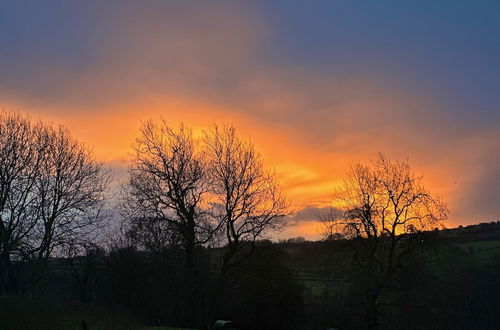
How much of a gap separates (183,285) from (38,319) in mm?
18003

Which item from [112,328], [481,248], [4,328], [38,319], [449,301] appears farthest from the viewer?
[481,248]

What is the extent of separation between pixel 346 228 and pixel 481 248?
4834 centimetres

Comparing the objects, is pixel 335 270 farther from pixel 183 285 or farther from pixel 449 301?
pixel 449 301

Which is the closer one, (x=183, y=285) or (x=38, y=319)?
(x=38, y=319)

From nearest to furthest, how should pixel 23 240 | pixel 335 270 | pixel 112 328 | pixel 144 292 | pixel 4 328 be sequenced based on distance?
pixel 4 328 → pixel 112 328 → pixel 23 240 → pixel 335 270 → pixel 144 292

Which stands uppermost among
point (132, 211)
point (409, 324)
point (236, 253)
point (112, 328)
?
point (132, 211)

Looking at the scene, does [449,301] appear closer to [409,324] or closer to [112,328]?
[409,324]

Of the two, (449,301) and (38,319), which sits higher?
(38,319)

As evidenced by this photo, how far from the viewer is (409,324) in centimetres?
3875

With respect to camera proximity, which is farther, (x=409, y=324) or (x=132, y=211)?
(x=409, y=324)

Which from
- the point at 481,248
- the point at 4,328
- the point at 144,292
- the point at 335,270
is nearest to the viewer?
the point at 4,328

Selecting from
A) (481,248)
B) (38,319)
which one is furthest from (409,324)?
(481,248)

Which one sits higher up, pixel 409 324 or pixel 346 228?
pixel 346 228

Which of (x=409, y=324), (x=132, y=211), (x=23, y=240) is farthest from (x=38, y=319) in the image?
(x=409, y=324)
